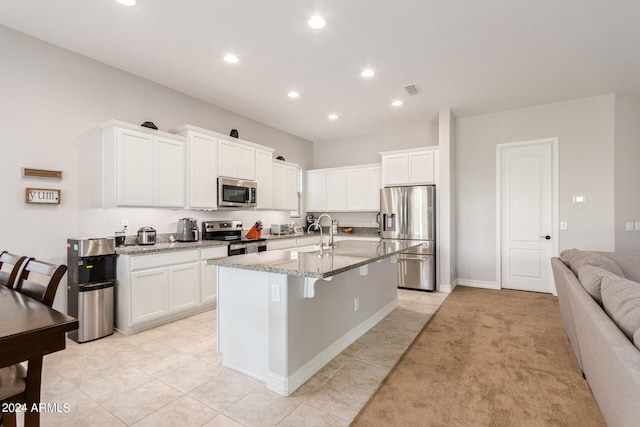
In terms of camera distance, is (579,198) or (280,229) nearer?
(579,198)

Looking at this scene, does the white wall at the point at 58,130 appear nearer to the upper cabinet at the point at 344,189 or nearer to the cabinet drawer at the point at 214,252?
the cabinet drawer at the point at 214,252

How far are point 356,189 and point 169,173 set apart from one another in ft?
11.5

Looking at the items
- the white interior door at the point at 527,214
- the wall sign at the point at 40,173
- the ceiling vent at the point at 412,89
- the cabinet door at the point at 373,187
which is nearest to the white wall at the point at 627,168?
the white interior door at the point at 527,214

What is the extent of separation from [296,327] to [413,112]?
14.0ft

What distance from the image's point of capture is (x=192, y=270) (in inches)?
151

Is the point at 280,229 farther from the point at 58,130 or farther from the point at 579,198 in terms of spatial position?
the point at 579,198

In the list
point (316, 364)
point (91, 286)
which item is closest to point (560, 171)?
point (316, 364)

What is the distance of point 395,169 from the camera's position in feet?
18.3

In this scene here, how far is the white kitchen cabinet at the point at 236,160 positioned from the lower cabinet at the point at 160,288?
1.27 meters

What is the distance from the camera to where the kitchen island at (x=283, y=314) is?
7.24ft

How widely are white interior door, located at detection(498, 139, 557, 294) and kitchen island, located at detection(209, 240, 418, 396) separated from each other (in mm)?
3434

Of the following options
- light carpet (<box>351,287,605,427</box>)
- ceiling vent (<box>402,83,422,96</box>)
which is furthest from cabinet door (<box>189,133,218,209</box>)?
light carpet (<box>351,287,605,427</box>)

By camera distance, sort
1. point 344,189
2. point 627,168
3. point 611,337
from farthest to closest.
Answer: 1. point 344,189
2. point 627,168
3. point 611,337

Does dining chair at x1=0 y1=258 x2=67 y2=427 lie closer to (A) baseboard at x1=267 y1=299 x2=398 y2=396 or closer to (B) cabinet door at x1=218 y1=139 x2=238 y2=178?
(A) baseboard at x1=267 y1=299 x2=398 y2=396
